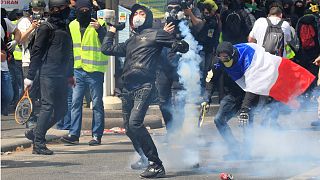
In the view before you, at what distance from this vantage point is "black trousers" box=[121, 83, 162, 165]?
9.23 metres

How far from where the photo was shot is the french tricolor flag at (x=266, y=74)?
33.5ft

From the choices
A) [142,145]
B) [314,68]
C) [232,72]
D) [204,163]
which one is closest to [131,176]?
[142,145]

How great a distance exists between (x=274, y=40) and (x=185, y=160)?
3.42 metres

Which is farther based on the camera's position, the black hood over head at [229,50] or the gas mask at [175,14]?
the gas mask at [175,14]

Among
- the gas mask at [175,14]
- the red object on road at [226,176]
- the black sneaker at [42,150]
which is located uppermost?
the gas mask at [175,14]

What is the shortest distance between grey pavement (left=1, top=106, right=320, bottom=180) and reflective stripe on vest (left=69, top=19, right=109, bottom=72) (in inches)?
40.5

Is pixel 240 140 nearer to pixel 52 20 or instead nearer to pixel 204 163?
pixel 204 163

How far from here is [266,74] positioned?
1038 centimetres

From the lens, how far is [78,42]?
12.2m

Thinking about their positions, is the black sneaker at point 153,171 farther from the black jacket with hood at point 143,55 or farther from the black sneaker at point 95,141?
the black sneaker at point 95,141

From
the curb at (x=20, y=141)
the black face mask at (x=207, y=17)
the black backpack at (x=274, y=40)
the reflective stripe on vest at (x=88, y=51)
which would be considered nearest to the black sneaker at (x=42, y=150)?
the curb at (x=20, y=141)

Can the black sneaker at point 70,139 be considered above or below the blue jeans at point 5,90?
below

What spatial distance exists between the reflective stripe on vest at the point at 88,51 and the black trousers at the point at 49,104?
105 centimetres

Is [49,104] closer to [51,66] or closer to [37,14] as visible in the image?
[51,66]
